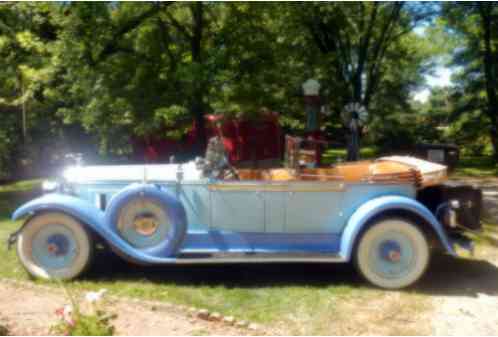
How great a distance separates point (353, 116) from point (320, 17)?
5534mm

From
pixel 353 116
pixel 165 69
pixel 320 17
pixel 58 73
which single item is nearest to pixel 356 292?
pixel 165 69

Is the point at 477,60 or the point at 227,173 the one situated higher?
the point at 477,60

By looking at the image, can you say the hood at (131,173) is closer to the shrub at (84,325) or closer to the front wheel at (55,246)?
the front wheel at (55,246)

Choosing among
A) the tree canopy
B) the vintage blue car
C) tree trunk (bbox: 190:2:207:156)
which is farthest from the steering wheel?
tree trunk (bbox: 190:2:207:156)

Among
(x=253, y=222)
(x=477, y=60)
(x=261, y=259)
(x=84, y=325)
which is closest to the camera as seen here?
(x=84, y=325)

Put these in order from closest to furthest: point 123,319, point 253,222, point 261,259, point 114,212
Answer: point 123,319, point 261,259, point 114,212, point 253,222

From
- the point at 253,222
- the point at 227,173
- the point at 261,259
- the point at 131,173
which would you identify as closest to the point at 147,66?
the point at 131,173

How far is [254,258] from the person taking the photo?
5.09 meters

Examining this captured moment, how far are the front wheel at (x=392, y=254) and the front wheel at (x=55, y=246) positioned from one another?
10.2 feet

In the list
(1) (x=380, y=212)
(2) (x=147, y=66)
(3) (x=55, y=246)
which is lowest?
(3) (x=55, y=246)

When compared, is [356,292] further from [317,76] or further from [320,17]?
[320,17]

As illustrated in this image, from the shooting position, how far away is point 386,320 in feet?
14.3

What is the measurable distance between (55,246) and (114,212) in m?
0.78

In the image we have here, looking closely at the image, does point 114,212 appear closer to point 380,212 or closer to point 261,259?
point 261,259
